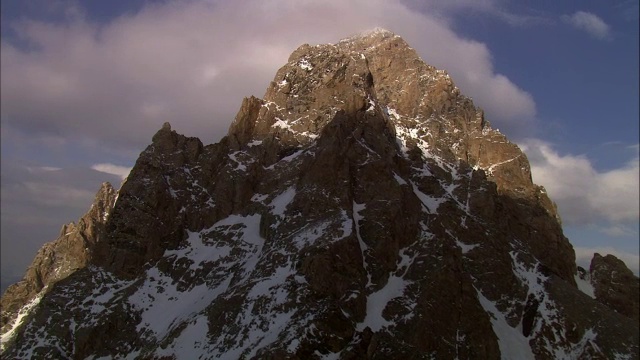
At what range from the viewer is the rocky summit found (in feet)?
324

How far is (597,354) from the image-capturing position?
10256 cm

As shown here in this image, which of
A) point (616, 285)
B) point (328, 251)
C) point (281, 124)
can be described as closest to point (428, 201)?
point (328, 251)

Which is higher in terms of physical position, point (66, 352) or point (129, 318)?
point (129, 318)

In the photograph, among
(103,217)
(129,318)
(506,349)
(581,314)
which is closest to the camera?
(506,349)

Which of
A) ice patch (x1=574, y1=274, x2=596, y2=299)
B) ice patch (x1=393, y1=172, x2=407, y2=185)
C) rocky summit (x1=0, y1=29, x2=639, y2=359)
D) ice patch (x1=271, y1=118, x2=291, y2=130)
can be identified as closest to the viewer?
rocky summit (x1=0, y1=29, x2=639, y2=359)

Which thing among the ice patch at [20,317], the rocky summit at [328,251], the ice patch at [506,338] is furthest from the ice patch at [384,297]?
the ice patch at [20,317]

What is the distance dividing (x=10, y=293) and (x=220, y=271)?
58.7 metres

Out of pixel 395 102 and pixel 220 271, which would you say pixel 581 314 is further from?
pixel 395 102

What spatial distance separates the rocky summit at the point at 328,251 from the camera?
98.8m

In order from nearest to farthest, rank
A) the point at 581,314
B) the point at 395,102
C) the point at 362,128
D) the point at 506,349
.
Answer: the point at 506,349 → the point at 581,314 → the point at 362,128 → the point at 395,102

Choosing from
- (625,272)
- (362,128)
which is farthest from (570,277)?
(362,128)

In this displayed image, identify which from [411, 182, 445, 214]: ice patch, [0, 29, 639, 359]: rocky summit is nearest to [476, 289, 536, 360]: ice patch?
[0, 29, 639, 359]: rocky summit

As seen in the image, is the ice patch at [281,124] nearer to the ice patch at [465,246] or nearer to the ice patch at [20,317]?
the ice patch at [465,246]

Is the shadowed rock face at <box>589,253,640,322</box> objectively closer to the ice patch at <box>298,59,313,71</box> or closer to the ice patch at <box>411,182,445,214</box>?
the ice patch at <box>411,182,445,214</box>
